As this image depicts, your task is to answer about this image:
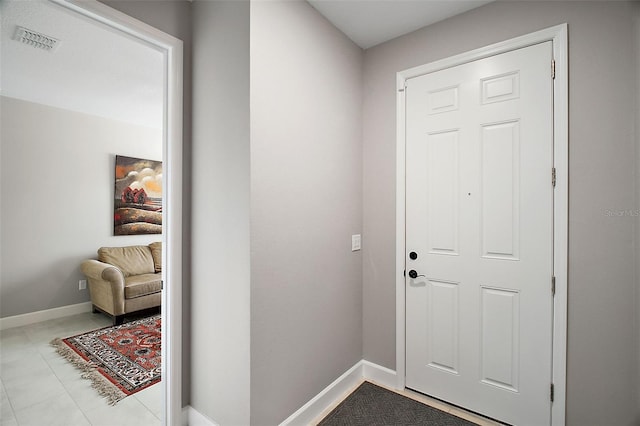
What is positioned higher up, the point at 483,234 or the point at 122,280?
the point at 483,234

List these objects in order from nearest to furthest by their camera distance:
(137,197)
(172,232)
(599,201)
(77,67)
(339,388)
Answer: (599,201) < (172,232) < (339,388) < (77,67) < (137,197)

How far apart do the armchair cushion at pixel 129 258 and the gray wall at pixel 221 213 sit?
280cm

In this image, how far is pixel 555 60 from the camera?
171cm

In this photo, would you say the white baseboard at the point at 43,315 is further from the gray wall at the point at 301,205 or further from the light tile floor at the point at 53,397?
the gray wall at the point at 301,205

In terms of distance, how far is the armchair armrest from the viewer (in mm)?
3500

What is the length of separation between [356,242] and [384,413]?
1149mm

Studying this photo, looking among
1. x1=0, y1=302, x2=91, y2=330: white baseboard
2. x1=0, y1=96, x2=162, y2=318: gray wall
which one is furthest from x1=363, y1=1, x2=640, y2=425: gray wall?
x1=0, y1=302, x2=91, y2=330: white baseboard

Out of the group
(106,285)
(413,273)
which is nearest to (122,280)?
(106,285)

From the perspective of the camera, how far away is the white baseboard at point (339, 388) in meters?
1.85

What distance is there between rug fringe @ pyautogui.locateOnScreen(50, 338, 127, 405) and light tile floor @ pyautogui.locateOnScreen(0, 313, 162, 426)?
0.04 m

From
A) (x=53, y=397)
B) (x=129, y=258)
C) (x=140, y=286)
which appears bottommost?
(x=53, y=397)

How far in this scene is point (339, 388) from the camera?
2.16 metres

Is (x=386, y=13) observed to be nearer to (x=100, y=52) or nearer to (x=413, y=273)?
(x=413, y=273)

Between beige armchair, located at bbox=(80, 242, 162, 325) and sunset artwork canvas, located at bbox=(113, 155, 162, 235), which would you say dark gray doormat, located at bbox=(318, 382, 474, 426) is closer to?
beige armchair, located at bbox=(80, 242, 162, 325)
